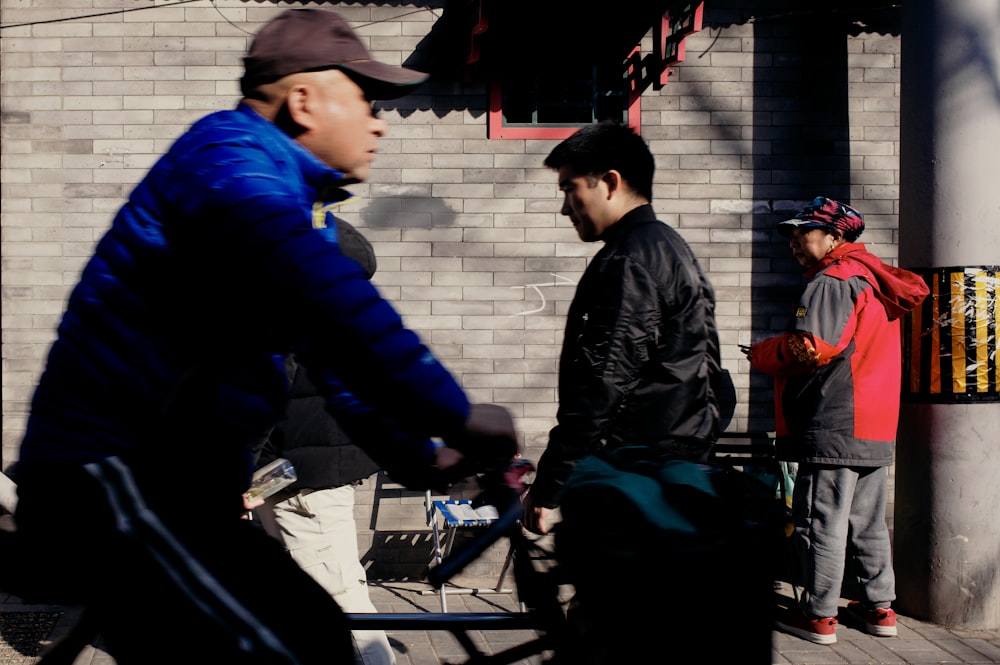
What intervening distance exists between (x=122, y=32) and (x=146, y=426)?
5452mm

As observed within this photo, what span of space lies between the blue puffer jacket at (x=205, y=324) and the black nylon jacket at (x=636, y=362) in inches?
67.0

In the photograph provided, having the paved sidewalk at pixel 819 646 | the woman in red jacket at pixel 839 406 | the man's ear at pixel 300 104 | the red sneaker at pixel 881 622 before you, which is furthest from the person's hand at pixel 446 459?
the red sneaker at pixel 881 622

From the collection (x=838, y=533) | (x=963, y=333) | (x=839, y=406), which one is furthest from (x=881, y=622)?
(x=963, y=333)

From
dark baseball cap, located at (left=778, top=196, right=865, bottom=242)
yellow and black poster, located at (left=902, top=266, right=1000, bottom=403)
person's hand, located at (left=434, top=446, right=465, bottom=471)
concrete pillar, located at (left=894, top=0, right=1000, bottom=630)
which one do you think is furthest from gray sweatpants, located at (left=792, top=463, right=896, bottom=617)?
person's hand, located at (left=434, top=446, right=465, bottom=471)

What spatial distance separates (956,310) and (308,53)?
457cm

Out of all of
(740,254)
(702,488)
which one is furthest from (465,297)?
(702,488)

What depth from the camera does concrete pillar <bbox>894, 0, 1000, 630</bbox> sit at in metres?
5.38

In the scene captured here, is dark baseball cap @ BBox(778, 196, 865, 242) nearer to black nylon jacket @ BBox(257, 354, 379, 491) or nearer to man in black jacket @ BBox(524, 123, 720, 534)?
man in black jacket @ BBox(524, 123, 720, 534)

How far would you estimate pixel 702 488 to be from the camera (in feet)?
6.01

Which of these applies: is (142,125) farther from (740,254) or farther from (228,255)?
(228,255)

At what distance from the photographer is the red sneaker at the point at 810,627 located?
521 cm

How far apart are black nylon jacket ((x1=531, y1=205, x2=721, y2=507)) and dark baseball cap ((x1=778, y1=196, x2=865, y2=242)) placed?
2.12 m

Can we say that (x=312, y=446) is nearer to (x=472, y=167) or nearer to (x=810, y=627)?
(x=810, y=627)

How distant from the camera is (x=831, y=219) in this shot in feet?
17.4
